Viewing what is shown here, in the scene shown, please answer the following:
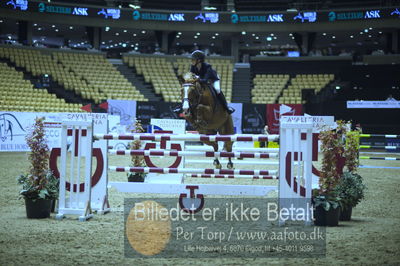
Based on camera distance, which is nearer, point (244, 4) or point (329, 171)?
point (329, 171)

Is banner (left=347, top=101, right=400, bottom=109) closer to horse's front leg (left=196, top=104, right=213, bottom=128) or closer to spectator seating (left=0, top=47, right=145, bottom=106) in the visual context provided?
spectator seating (left=0, top=47, right=145, bottom=106)

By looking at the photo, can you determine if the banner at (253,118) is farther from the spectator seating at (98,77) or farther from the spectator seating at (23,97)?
the spectator seating at (23,97)

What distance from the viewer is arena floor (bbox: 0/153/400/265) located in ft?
13.1

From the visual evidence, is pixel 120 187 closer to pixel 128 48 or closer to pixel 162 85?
pixel 162 85

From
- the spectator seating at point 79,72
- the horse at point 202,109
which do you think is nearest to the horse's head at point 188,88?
the horse at point 202,109

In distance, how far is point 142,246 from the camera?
446 cm

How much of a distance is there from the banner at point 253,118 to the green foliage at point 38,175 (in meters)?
19.5

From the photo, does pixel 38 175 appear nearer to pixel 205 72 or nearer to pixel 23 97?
pixel 205 72

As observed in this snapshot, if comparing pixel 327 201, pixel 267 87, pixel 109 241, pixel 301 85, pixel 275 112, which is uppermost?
pixel 301 85

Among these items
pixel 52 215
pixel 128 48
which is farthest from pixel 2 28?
pixel 52 215

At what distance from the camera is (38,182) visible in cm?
629

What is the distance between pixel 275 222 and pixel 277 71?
28960 millimetres

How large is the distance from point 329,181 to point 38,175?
12.5ft

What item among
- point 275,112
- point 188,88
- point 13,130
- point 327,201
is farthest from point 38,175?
point 275,112
